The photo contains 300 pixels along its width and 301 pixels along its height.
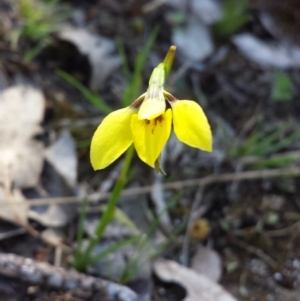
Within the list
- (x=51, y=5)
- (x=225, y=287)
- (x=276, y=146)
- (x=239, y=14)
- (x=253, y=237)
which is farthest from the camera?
(x=239, y=14)

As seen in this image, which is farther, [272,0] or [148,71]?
[272,0]

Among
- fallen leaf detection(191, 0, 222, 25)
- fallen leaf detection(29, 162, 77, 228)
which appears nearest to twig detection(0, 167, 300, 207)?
fallen leaf detection(29, 162, 77, 228)

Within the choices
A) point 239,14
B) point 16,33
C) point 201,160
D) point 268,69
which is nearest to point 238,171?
point 201,160

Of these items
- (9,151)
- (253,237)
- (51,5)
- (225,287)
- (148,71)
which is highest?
(51,5)

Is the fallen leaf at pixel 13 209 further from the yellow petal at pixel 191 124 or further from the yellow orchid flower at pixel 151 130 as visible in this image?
the yellow petal at pixel 191 124

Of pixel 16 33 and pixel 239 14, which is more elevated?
pixel 239 14

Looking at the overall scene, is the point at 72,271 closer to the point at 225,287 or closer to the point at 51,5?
the point at 225,287

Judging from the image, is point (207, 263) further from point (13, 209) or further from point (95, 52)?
point (95, 52)
